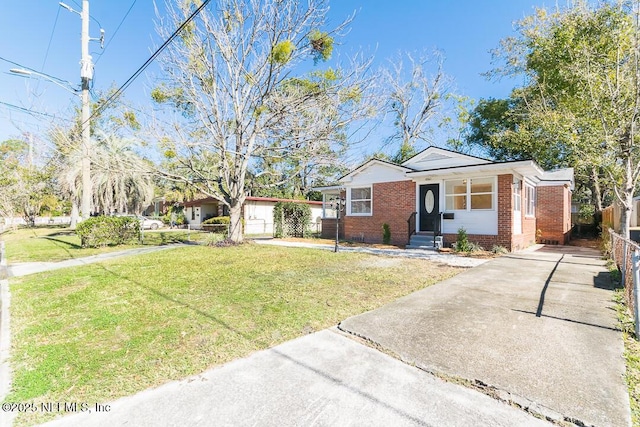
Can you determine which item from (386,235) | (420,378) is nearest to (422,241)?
(386,235)

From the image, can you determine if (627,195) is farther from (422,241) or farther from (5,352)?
(5,352)

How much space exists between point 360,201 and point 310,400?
13.0 m

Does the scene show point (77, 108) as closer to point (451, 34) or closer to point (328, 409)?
point (451, 34)

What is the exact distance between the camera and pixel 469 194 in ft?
38.0

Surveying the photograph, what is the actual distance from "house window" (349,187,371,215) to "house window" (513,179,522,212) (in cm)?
590

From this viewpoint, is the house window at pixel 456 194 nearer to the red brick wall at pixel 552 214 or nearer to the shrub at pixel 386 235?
the shrub at pixel 386 235

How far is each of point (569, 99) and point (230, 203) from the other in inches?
450

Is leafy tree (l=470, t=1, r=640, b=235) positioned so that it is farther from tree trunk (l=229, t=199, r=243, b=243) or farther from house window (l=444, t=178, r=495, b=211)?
tree trunk (l=229, t=199, r=243, b=243)

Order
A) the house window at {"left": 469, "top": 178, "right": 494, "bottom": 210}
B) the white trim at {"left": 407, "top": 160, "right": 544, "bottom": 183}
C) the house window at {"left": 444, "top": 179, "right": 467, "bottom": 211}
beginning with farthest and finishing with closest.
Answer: the house window at {"left": 444, "top": 179, "right": 467, "bottom": 211}
the house window at {"left": 469, "top": 178, "right": 494, "bottom": 210}
the white trim at {"left": 407, "top": 160, "right": 544, "bottom": 183}

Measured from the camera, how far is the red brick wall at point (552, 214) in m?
14.5

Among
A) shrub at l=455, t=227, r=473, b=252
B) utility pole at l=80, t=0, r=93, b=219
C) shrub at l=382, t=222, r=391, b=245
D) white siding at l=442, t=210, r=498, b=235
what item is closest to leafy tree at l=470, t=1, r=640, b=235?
white siding at l=442, t=210, r=498, b=235

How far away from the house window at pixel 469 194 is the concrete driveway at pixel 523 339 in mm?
5580

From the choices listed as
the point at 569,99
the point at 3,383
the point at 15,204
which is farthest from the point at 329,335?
the point at 15,204

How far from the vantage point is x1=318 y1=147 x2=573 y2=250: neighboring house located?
10.9 metres
